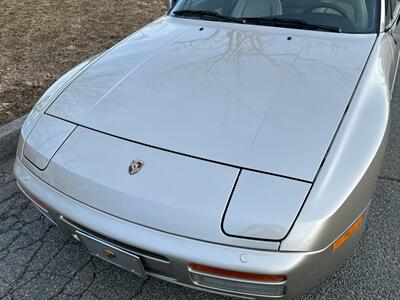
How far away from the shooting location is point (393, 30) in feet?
8.23

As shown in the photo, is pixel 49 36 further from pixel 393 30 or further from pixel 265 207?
pixel 265 207

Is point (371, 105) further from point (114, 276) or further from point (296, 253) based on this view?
point (114, 276)

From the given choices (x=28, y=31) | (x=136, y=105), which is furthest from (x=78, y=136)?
(x=28, y=31)

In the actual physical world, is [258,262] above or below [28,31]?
above

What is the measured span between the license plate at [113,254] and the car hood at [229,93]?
448 mm

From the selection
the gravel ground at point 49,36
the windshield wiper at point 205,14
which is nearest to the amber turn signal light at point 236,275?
the windshield wiper at point 205,14

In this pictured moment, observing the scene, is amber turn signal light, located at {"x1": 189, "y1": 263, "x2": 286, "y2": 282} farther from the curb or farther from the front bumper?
the curb

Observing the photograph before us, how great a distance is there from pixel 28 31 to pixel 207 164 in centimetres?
434

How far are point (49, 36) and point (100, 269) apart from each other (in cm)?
370

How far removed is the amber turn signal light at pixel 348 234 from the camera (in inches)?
55.5

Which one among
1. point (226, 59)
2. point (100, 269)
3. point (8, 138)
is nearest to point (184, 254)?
point (100, 269)

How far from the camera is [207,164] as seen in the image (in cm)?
151

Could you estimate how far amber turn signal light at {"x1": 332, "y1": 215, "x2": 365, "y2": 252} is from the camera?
1.41 meters

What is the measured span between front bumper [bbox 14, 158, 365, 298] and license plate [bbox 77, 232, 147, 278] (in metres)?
0.03
